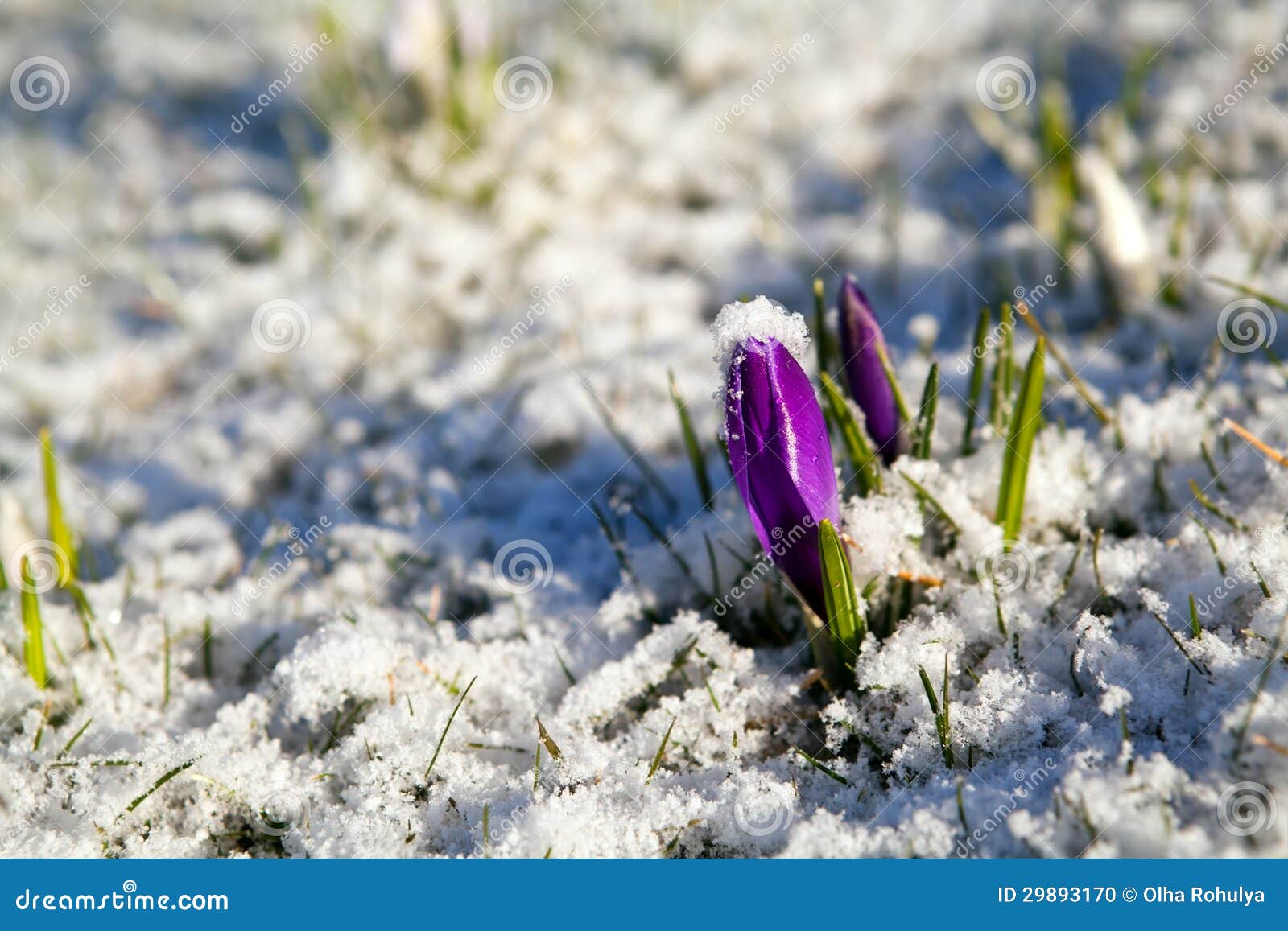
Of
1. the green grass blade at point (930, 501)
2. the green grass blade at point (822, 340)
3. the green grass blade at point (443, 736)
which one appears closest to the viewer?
the green grass blade at point (443, 736)

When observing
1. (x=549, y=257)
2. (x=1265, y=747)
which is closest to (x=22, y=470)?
(x=549, y=257)

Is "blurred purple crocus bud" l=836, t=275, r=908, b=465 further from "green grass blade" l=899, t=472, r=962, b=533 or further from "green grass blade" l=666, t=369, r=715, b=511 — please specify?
"green grass blade" l=666, t=369, r=715, b=511

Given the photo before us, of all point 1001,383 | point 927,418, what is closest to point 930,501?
point 927,418

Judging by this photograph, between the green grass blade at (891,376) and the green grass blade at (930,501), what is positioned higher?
the green grass blade at (891,376)

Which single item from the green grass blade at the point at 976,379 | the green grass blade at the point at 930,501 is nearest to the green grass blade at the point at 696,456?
the green grass blade at the point at 930,501

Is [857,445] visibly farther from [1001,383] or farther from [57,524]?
[57,524]

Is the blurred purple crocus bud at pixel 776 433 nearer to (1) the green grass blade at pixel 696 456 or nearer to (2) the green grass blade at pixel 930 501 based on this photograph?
(2) the green grass blade at pixel 930 501

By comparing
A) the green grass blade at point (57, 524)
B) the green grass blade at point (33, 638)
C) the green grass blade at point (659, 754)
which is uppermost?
the green grass blade at point (57, 524)
